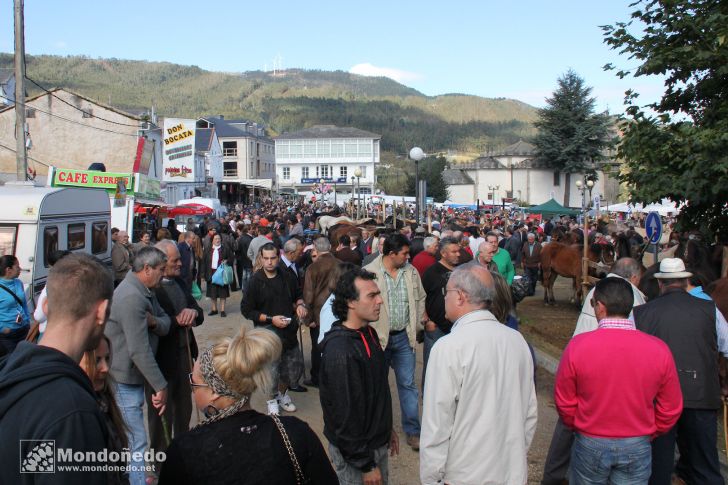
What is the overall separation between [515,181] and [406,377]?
266 ft

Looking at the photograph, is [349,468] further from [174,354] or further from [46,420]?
[174,354]

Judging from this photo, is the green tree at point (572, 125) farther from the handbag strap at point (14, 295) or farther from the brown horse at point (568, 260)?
the handbag strap at point (14, 295)

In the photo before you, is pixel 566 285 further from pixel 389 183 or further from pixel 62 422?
pixel 389 183

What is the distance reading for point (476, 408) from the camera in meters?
3.22

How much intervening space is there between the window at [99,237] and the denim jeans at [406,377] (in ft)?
27.2

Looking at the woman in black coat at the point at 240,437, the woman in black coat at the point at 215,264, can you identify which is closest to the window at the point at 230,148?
the woman in black coat at the point at 215,264

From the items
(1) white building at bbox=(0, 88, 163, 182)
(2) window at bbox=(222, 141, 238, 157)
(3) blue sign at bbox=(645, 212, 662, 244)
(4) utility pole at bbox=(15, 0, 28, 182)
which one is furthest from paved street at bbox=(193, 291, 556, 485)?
(2) window at bbox=(222, 141, 238, 157)

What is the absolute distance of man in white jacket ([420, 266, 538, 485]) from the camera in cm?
321

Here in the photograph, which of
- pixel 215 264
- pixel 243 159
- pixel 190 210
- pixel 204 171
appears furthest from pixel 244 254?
pixel 243 159

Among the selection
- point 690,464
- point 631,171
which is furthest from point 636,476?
point 631,171

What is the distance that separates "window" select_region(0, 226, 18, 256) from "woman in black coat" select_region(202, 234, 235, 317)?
4016 millimetres

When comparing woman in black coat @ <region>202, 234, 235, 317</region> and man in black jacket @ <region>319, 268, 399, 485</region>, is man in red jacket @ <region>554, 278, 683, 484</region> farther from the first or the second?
woman in black coat @ <region>202, 234, 235, 317</region>

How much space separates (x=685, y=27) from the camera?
924 centimetres

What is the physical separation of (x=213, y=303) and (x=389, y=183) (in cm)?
8038
